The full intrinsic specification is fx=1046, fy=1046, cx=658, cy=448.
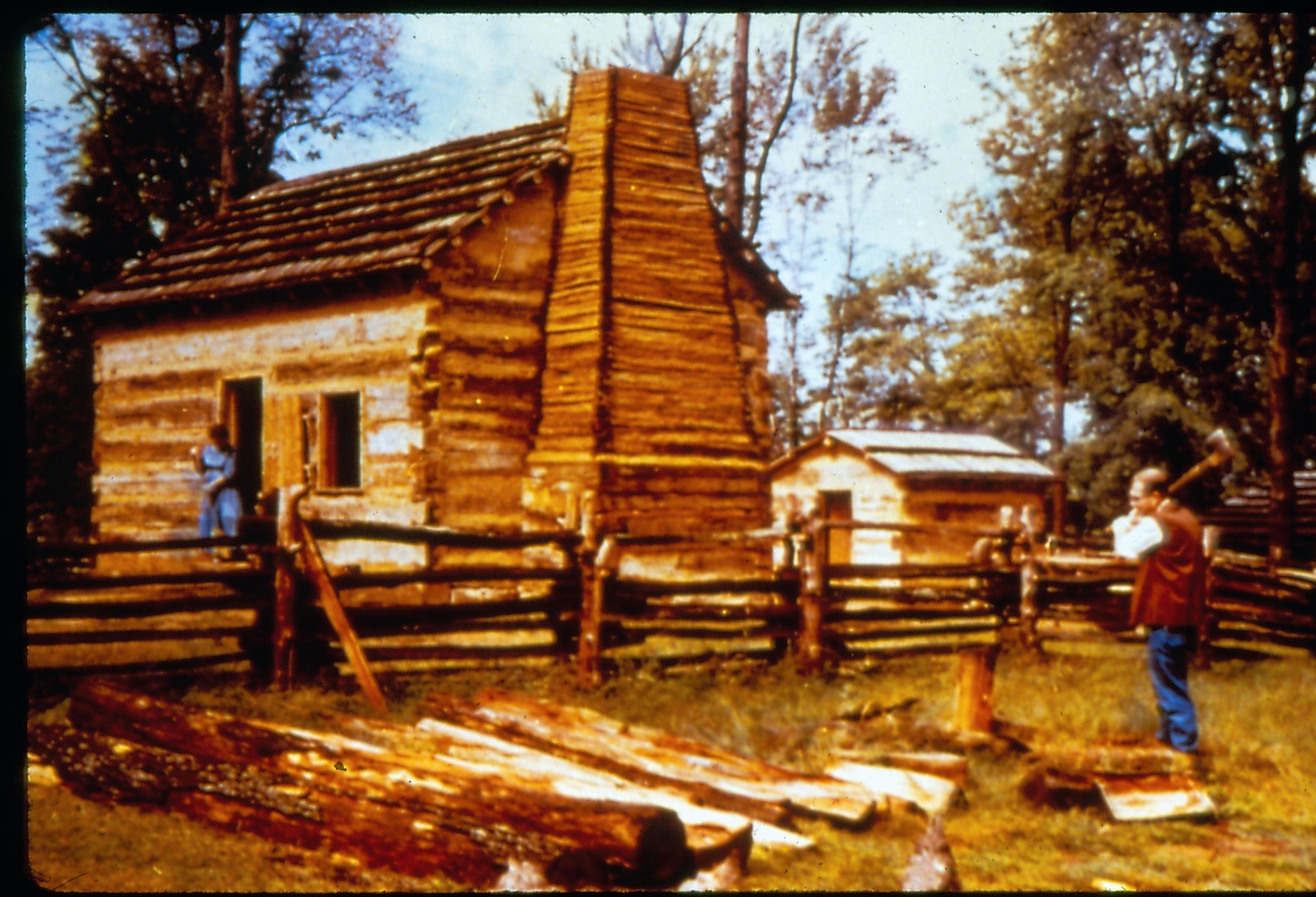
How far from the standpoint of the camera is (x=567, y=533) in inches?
372

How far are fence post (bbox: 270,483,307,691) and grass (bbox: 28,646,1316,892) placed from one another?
0.24 metres

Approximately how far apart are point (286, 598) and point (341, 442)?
657cm

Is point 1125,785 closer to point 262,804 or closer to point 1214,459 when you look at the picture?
point 1214,459

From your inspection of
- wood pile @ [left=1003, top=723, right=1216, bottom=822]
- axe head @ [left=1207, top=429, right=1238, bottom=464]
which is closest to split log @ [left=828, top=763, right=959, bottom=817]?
wood pile @ [left=1003, top=723, right=1216, bottom=822]

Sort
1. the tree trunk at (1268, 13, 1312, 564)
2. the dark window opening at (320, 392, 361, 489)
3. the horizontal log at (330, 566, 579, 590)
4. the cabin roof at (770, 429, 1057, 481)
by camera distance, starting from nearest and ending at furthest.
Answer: the horizontal log at (330, 566, 579, 590) < the dark window opening at (320, 392, 361, 489) < the tree trunk at (1268, 13, 1312, 564) < the cabin roof at (770, 429, 1057, 481)

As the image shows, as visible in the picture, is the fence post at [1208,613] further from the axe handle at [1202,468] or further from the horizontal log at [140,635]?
the horizontal log at [140,635]

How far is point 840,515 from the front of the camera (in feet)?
75.9

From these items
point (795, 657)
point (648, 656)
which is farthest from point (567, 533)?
point (795, 657)

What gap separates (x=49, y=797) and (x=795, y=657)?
255 inches

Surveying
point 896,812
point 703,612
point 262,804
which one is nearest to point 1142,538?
point 896,812

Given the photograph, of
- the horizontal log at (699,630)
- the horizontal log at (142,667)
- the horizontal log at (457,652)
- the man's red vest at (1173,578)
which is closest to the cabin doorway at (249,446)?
the horizontal log at (457,652)

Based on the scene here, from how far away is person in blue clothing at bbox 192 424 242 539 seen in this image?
12.4 m

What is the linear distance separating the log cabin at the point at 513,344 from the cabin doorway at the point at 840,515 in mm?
8208

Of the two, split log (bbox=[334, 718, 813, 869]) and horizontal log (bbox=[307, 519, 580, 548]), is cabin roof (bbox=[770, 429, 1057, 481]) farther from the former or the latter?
split log (bbox=[334, 718, 813, 869])
